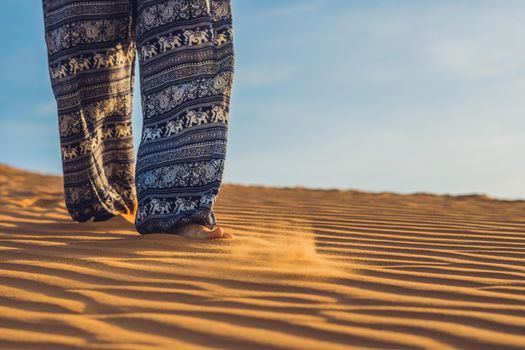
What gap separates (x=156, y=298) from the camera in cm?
253

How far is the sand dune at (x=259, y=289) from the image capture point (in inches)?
85.4

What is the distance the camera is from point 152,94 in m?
3.76

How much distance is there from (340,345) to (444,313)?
498 mm

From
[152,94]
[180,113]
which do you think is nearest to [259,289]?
[180,113]

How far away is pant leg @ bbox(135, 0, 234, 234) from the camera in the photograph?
363 centimetres

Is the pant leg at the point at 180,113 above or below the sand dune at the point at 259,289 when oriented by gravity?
above

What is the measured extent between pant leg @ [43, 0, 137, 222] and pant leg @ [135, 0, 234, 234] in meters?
0.36

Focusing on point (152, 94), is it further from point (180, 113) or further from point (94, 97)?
point (94, 97)

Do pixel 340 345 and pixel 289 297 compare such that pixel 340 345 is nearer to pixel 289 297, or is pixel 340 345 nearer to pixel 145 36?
pixel 289 297

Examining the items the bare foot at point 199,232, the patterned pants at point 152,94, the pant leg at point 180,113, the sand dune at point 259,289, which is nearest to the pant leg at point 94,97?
the patterned pants at point 152,94

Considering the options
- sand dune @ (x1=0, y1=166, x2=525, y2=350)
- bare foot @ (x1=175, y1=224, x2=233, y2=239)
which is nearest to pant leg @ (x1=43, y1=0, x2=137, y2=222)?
sand dune @ (x1=0, y1=166, x2=525, y2=350)

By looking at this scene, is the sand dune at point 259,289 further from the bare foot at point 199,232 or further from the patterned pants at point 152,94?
the patterned pants at point 152,94

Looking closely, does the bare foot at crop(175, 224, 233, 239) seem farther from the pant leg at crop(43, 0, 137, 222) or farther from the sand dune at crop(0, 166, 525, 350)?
the pant leg at crop(43, 0, 137, 222)

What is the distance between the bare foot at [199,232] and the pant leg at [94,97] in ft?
3.00
